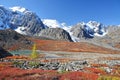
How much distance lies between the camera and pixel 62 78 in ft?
97.0

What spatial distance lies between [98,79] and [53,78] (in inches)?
197

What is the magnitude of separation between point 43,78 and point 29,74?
16.4ft

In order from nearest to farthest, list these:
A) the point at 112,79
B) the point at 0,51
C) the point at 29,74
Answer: the point at 112,79
the point at 29,74
the point at 0,51

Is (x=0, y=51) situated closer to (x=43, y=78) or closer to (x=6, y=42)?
(x=43, y=78)

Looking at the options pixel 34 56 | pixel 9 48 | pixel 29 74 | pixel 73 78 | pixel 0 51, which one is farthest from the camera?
pixel 9 48

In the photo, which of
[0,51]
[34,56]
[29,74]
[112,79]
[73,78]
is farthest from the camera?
[0,51]

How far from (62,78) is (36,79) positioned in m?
2.91

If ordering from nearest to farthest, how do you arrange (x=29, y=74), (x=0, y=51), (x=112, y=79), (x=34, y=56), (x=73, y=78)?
(x=112, y=79), (x=73, y=78), (x=29, y=74), (x=34, y=56), (x=0, y=51)

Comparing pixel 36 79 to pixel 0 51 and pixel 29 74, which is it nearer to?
pixel 29 74

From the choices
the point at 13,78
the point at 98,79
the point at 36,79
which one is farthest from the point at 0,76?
the point at 98,79

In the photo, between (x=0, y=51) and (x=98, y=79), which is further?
(x=0, y=51)

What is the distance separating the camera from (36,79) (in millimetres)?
28891

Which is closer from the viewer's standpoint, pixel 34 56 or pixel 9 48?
pixel 34 56

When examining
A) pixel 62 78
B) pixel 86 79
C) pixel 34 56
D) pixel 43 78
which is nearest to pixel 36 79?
pixel 43 78
